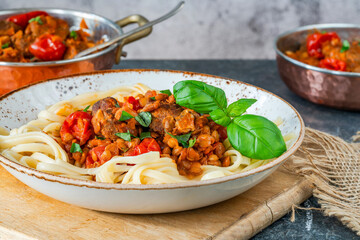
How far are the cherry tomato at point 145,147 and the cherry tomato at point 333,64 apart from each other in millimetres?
3054

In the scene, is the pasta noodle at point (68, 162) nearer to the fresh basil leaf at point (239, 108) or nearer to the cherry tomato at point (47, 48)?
the fresh basil leaf at point (239, 108)

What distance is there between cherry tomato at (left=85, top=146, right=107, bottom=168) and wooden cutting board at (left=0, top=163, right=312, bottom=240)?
348 mm

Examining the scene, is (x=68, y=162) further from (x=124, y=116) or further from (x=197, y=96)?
(x=197, y=96)

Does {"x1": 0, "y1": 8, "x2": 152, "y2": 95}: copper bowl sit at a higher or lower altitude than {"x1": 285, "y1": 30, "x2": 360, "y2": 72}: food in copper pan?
higher

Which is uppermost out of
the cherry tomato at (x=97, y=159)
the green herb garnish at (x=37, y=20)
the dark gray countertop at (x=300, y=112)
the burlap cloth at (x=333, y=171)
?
the green herb garnish at (x=37, y=20)

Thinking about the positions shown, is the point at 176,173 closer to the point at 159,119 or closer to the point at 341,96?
the point at 159,119

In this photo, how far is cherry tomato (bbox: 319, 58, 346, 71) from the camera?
5745 mm

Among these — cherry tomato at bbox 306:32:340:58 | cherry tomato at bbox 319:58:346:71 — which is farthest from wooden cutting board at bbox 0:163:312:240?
cherry tomato at bbox 306:32:340:58

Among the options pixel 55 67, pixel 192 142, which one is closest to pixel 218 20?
pixel 55 67

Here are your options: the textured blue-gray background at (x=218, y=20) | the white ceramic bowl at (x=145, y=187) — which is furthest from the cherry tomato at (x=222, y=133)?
the textured blue-gray background at (x=218, y=20)

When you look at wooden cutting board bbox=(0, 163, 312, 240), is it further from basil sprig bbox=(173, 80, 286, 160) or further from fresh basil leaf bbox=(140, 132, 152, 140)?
fresh basil leaf bbox=(140, 132, 152, 140)

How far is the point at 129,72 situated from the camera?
15.6 ft

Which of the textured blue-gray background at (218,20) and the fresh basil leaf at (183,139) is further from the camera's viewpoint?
the textured blue-gray background at (218,20)

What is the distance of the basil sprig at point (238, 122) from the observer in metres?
3.35
